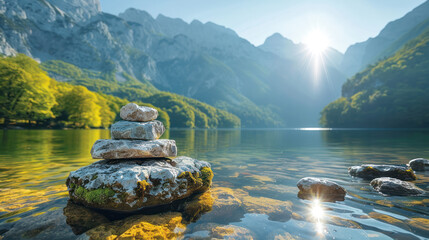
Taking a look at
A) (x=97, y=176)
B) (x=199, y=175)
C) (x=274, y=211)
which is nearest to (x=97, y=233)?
(x=97, y=176)

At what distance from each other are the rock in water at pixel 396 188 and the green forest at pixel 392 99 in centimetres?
13388

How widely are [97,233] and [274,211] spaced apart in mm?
5718

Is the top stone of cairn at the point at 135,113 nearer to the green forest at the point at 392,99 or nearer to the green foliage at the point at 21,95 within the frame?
the green foliage at the point at 21,95

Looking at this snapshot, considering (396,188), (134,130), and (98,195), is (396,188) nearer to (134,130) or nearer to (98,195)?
(134,130)

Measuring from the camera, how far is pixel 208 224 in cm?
620

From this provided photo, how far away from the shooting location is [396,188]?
9.13 m

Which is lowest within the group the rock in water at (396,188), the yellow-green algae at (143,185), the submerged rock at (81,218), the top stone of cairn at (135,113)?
the submerged rock at (81,218)

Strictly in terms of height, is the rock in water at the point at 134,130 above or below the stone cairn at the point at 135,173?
above

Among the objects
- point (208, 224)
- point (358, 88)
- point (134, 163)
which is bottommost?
point (208, 224)

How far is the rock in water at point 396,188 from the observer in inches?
352

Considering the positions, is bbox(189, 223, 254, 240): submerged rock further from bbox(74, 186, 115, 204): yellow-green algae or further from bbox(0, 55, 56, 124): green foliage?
bbox(0, 55, 56, 124): green foliage

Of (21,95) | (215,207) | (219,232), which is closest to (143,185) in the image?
(215,207)

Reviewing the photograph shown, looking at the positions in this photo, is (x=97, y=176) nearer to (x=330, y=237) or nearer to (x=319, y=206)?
(x=330, y=237)

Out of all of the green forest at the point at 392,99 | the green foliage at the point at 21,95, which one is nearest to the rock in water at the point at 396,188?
the green foliage at the point at 21,95
